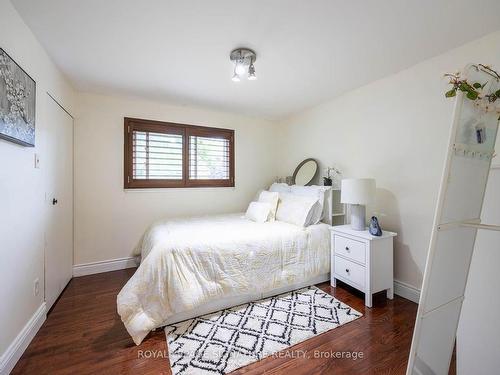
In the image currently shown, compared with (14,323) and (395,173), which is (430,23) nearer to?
(395,173)

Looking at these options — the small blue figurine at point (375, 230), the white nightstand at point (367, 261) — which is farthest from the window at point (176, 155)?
the small blue figurine at point (375, 230)

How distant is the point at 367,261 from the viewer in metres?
2.05

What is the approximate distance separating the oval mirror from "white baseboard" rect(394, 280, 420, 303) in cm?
164

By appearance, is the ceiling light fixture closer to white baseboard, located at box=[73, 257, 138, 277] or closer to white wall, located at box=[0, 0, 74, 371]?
white wall, located at box=[0, 0, 74, 371]

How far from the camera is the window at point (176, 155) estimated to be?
3.08 metres

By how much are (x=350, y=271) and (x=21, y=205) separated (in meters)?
2.84

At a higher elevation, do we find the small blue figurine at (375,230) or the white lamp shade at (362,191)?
the white lamp shade at (362,191)

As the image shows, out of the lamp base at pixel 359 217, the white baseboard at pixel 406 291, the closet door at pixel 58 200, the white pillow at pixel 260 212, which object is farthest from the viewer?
the white pillow at pixel 260 212

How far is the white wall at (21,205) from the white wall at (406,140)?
3.13 m

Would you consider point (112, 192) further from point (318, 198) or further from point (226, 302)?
point (318, 198)

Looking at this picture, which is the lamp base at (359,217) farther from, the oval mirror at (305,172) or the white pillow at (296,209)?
the oval mirror at (305,172)

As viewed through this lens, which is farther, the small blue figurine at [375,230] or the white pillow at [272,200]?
the white pillow at [272,200]

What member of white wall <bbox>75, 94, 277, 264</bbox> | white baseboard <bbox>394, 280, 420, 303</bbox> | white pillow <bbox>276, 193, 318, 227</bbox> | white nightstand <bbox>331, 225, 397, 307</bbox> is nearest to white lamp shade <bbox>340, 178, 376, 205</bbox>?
white nightstand <bbox>331, 225, 397, 307</bbox>

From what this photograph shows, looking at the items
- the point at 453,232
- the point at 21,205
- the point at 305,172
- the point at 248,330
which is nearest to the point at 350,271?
the point at 248,330
